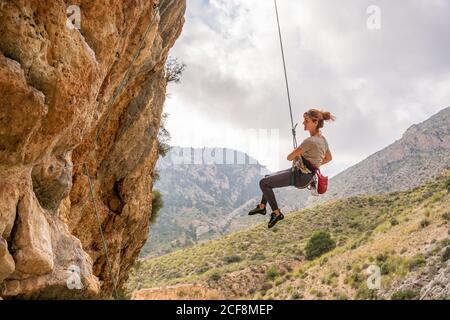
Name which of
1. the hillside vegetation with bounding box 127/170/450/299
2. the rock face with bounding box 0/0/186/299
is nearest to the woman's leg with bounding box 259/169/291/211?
the rock face with bounding box 0/0/186/299

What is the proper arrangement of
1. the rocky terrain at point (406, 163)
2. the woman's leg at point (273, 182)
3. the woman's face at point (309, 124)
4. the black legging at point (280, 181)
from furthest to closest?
the rocky terrain at point (406, 163)
the woman's leg at point (273, 182)
the black legging at point (280, 181)
the woman's face at point (309, 124)

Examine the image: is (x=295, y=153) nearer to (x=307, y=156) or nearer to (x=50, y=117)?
(x=307, y=156)

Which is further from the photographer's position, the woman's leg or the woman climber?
the woman's leg

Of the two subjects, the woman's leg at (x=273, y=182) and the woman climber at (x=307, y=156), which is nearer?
the woman climber at (x=307, y=156)

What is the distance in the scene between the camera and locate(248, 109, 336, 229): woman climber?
820 cm

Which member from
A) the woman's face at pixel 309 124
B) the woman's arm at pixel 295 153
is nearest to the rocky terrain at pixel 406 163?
the woman's face at pixel 309 124

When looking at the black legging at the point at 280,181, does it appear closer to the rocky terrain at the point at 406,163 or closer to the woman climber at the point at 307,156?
the woman climber at the point at 307,156

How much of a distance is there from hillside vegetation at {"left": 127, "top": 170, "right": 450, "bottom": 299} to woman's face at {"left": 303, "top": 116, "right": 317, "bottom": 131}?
752 inches

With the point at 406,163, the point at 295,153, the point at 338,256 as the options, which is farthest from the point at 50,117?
the point at 406,163

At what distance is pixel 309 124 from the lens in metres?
8.35

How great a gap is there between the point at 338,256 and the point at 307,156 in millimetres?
36879

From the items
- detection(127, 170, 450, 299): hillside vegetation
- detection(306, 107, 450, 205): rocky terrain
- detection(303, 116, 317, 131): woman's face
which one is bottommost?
detection(127, 170, 450, 299): hillside vegetation

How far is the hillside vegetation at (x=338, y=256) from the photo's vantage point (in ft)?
97.6

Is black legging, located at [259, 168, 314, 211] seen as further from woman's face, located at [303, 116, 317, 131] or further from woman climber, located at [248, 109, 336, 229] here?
woman's face, located at [303, 116, 317, 131]
